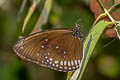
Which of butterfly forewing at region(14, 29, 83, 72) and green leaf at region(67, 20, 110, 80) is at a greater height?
green leaf at region(67, 20, 110, 80)

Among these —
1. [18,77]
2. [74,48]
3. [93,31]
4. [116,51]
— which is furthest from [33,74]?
[93,31]

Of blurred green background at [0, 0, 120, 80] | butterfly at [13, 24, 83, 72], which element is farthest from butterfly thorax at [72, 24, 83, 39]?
blurred green background at [0, 0, 120, 80]

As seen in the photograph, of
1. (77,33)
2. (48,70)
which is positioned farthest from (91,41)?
(48,70)

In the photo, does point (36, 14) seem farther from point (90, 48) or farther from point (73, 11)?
A: point (90, 48)

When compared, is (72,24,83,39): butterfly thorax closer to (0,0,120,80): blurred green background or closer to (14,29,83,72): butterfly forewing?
(14,29,83,72): butterfly forewing

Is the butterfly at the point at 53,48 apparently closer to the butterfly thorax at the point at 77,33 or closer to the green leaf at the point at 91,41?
the butterfly thorax at the point at 77,33

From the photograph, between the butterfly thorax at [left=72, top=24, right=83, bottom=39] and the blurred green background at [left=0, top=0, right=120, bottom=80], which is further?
the blurred green background at [left=0, top=0, right=120, bottom=80]
